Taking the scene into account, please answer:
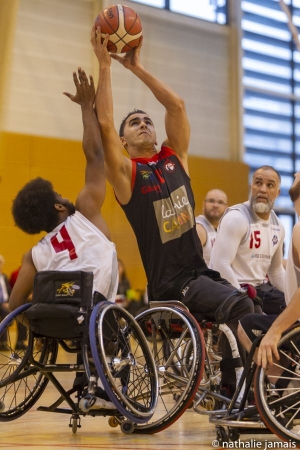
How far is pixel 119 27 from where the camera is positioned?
4117 mm

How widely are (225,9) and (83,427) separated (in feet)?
43.1

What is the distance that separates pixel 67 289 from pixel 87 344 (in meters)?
0.29

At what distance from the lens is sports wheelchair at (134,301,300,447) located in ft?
10.2

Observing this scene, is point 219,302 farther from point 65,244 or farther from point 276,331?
point 65,244

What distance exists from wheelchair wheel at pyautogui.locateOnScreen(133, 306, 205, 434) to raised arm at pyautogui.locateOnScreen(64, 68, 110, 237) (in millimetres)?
547

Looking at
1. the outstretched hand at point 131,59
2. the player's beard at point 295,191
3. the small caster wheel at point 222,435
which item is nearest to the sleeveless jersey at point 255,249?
the outstretched hand at point 131,59

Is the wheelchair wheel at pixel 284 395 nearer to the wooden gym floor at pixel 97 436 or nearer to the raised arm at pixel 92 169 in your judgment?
the wooden gym floor at pixel 97 436

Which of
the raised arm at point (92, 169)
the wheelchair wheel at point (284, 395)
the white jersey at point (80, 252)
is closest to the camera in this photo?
the wheelchair wheel at point (284, 395)

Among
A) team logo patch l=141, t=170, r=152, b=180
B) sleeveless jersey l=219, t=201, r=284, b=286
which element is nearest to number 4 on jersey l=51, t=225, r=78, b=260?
team logo patch l=141, t=170, r=152, b=180

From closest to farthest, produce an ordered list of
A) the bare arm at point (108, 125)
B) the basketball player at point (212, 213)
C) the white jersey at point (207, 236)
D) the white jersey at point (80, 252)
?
the white jersey at point (80, 252), the bare arm at point (108, 125), the white jersey at point (207, 236), the basketball player at point (212, 213)

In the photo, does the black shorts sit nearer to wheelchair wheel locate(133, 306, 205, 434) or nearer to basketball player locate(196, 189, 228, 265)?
wheelchair wheel locate(133, 306, 205, 434)

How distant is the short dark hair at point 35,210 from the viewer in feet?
12.7

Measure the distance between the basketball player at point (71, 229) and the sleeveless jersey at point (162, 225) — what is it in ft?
0.89

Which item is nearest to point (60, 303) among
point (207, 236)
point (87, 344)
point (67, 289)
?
point (67, 289)
